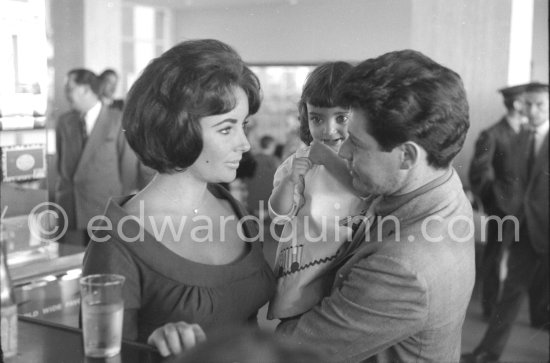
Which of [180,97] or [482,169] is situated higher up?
[180,97]

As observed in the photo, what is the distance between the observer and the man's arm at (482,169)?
48.6 inches

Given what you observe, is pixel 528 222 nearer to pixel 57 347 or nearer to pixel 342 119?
pixel 342 119

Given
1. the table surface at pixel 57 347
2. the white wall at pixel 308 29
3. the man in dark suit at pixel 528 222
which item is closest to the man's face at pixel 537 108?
the man in dark suit at pixel 528 222

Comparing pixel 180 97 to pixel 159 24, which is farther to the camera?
pixel 159 24

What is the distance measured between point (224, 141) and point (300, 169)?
14 centimetres

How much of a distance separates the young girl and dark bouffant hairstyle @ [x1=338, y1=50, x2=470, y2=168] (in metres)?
0.11

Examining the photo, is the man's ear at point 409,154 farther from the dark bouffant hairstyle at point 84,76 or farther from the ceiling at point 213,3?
the dark bouffant hairstyle at point 84,76

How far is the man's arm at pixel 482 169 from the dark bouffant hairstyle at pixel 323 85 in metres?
0.30

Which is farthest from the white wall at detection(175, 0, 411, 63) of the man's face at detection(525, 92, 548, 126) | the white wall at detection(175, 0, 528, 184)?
the man's face at detection(525, 92, 548, 126)

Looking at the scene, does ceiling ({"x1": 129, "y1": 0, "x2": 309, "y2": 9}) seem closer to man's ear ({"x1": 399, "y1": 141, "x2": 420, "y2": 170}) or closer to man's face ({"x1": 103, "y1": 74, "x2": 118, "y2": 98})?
man's ear ({"x1": 399, "y1": 141, "x2": 420, "y2": 170})

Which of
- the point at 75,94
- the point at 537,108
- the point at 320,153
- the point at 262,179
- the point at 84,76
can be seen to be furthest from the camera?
the point at 537,108

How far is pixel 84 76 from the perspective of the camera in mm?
2650

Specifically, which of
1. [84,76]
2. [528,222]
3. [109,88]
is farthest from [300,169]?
[528,222]

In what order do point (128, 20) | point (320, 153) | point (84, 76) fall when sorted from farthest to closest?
1. point (84, 76)
2. point (128, 20)
3. point (320, 153)
